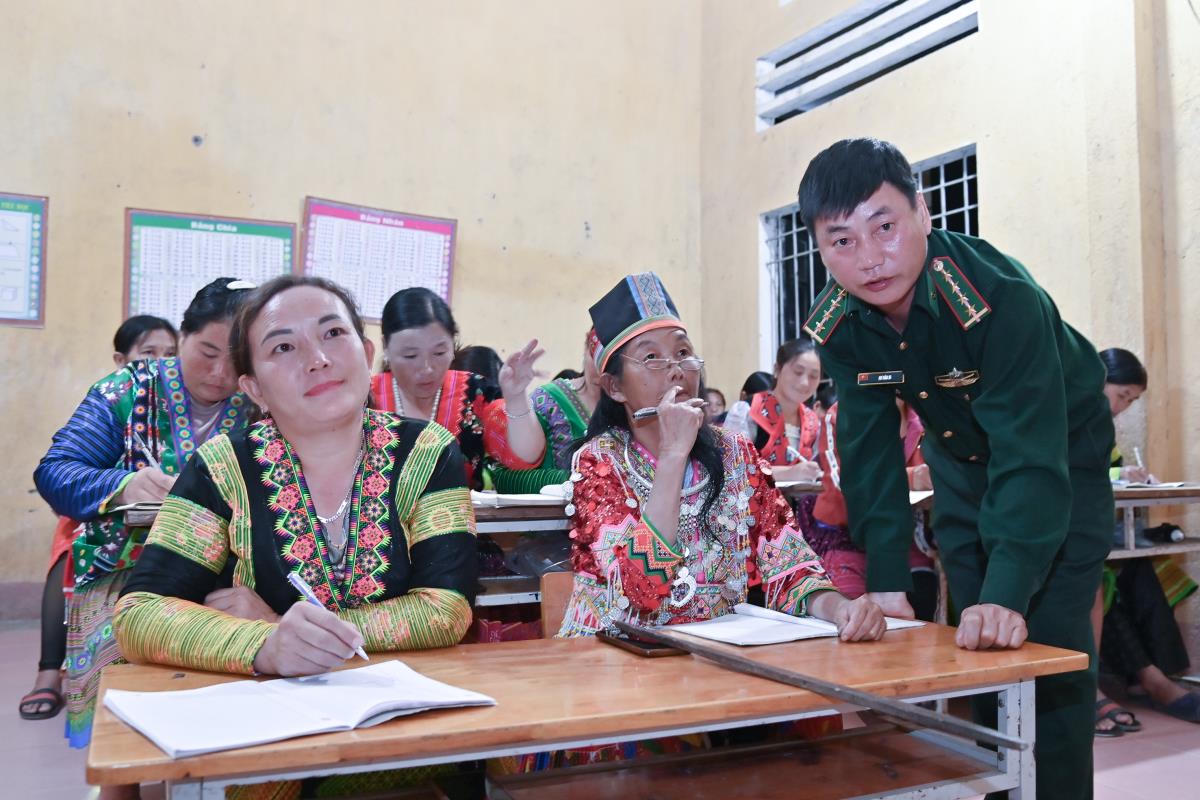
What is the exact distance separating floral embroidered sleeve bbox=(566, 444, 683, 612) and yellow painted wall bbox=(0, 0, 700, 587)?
446 cm

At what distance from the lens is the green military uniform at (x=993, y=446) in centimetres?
145

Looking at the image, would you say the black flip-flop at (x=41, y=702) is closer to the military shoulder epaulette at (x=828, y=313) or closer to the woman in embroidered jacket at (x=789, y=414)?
the military shoulder epaulette at (x=828, y=313)

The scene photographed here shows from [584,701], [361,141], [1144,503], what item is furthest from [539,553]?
[361,141]

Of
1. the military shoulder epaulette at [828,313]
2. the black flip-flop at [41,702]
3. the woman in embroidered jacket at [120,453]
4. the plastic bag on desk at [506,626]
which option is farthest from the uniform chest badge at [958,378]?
the black flip-flop at [41,702]

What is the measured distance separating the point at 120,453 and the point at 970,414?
6.26 feet

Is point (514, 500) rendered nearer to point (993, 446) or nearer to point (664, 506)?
point (664, 506)

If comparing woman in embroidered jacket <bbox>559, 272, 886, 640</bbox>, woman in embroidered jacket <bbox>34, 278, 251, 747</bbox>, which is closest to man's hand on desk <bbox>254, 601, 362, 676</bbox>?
woman in embroidered jacket <bbox>559, 272, 886, 640</bbox>

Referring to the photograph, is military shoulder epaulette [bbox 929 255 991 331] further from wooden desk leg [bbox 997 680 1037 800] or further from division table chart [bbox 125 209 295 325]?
division table chart [bbox 125 209 295 325]

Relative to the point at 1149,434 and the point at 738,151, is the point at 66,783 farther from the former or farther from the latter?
the point at 738,151

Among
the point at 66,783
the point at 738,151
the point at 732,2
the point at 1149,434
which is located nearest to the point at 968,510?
the point at 66,783

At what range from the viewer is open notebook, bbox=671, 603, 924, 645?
1319 millimetres

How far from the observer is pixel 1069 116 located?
449 cm

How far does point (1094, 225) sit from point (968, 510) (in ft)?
10.5

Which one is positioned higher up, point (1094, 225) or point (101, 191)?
point (101, 191)
